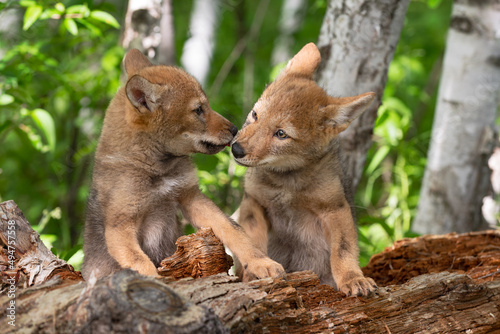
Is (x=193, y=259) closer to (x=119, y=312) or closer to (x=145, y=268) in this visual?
(x=145, y=268)

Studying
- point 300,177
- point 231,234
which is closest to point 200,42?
point 300,177

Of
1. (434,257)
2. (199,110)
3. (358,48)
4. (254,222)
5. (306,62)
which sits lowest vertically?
(434,257)

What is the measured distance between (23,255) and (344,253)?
209 centimetres

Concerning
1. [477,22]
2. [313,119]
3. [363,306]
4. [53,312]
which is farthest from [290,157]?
[477,22]

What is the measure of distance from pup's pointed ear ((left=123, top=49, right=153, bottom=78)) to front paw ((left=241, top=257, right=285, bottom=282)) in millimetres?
1738

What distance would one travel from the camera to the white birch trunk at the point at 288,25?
415 inches

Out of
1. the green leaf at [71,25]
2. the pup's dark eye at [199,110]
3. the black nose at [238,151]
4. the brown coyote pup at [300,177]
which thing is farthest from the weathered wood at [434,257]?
the green leaf at [71,25]

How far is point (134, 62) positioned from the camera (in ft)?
13.4

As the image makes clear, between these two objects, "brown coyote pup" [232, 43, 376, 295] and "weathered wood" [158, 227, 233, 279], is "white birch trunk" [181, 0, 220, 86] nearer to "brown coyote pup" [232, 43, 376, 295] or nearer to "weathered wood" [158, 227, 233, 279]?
"brown coyote pup" [232, 43, 376, 295]

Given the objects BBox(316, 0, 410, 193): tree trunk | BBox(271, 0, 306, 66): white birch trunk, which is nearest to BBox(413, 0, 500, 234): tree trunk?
BBox(316, 0, 410, 193): tree trunk

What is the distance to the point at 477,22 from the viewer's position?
18.5ft

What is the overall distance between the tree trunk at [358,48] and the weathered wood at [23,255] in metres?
2.65

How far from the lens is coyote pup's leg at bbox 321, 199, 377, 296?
11.0 ft

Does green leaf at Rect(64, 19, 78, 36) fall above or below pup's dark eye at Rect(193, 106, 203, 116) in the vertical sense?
above
